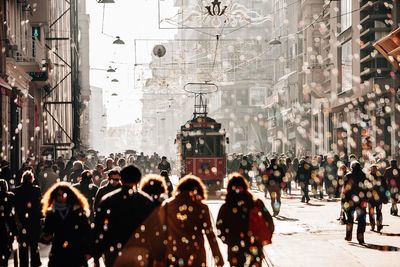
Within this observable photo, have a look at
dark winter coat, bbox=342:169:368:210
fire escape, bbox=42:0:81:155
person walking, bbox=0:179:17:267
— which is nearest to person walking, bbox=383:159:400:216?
dark winter coat, bbox=342:169:368:210

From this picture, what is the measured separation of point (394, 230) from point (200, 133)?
62.5 ft

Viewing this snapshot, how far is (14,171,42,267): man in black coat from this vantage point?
12.5 m

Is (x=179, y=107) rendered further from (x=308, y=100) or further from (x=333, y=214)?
(x=333, y=214)

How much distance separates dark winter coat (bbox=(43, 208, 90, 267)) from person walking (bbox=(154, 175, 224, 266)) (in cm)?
83

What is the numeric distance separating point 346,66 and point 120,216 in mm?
40540

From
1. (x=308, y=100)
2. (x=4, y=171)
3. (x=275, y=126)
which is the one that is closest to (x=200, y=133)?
(x=4, y=171)

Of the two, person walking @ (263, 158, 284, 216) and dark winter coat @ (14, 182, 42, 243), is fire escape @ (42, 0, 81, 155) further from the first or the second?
dark winter coat @ (14, 182, 42, 243)

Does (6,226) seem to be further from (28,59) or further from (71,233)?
(28,59)

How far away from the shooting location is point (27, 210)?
41.0 feet

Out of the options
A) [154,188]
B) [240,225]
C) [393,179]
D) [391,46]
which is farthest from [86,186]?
[393,179]

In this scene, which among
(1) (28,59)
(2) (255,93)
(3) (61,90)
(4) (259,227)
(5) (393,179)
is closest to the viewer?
(4) (259,227)

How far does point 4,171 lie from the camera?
2144 centimetres

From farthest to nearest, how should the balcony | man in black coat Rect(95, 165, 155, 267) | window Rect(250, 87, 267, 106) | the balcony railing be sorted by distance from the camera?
window Rect(250, 87, 267, 106) → the balcony railing → the balcony → man in black coat Rect(95, 165, 155, 267)

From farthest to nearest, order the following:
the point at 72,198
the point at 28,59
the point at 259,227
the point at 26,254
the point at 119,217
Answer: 1. the point at 28,59
2. the point at 26,254
3. the point at 259,227
4. the point at 72,198
5. the point at 119,217
